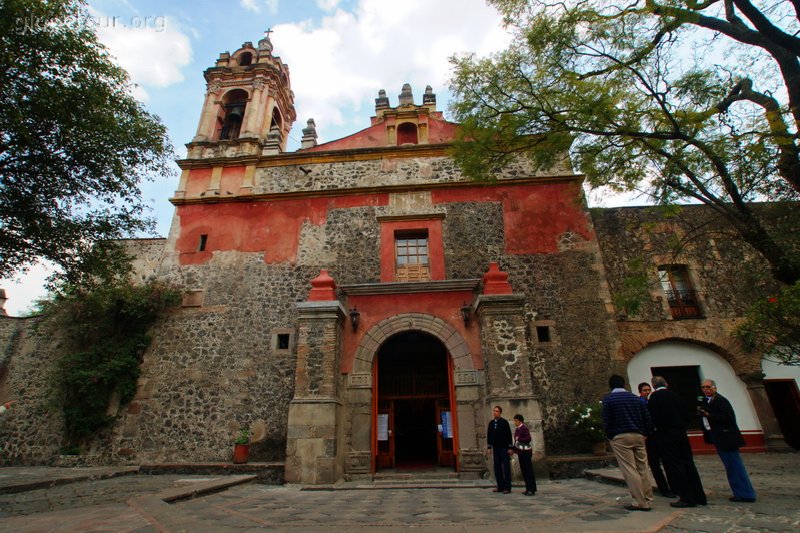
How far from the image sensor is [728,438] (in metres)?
4.78

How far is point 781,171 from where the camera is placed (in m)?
7.04

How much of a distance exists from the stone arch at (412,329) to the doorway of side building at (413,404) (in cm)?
42

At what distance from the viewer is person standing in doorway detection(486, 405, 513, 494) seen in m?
6.70

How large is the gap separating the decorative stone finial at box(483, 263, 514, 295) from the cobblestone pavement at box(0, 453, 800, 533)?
3.82 m

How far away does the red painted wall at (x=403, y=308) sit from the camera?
954 centimetres

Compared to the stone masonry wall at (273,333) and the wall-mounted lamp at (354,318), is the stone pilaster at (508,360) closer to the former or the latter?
the stone masonry wall at (273,333)

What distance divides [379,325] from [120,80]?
745cm

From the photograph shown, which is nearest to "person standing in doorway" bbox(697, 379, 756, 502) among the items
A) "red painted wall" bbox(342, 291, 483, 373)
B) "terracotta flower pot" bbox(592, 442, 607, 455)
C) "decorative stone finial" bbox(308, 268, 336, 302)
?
"terracotta flower pot" bbox(592, 442, 607, 455)

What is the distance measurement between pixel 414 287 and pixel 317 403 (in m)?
3.44

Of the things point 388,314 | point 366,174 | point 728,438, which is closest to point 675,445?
point 728,438

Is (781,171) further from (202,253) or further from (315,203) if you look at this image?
(202,253)

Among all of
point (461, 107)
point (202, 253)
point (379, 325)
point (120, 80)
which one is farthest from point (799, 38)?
point (202, 253)

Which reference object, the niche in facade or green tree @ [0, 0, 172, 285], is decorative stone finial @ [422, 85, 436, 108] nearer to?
the niche in facade

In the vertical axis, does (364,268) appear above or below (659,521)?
above
